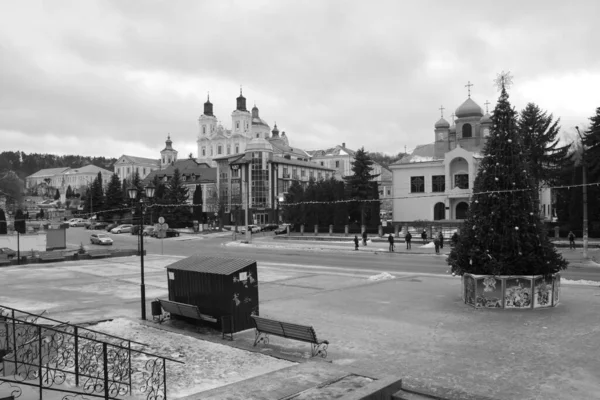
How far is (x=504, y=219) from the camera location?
16.8m

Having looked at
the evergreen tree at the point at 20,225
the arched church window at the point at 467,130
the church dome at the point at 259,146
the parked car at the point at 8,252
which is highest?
the church dome at the point at 259,146

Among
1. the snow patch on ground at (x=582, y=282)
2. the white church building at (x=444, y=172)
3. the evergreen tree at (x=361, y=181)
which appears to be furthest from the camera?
the evergreen tree at (x=361, y=181)

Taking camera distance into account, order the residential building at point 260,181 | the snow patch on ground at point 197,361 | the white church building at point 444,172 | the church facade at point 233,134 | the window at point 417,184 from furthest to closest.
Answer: the church facade at point 233,134 → the residential building at point 260,181 → the window at point 417,184 → the white church building at point 444,172 → the snow patch on ground at point 197,361

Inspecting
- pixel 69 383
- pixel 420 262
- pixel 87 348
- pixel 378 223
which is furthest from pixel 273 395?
pixel 378 223

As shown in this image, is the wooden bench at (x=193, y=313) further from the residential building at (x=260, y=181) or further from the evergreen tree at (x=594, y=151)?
the residential building at (x=260, y=181)

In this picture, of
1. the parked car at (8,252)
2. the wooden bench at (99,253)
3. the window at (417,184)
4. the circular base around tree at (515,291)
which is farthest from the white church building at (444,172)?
the circular base around tree at (515,291)

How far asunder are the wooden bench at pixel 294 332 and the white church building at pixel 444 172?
165ft

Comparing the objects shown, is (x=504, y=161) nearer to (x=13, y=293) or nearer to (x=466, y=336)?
(x=466, y=336)

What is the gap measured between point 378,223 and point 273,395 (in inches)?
2198

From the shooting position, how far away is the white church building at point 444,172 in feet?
200

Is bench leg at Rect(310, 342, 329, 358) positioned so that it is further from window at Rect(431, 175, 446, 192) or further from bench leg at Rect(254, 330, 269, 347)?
window at Rect(431, 175, 446, 192)

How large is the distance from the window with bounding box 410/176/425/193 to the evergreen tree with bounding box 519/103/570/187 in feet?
46.8

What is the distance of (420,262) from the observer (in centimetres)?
3250

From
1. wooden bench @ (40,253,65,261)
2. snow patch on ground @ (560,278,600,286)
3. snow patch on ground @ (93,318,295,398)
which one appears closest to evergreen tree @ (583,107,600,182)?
snow patch on ground @ (560,278,600,286)
